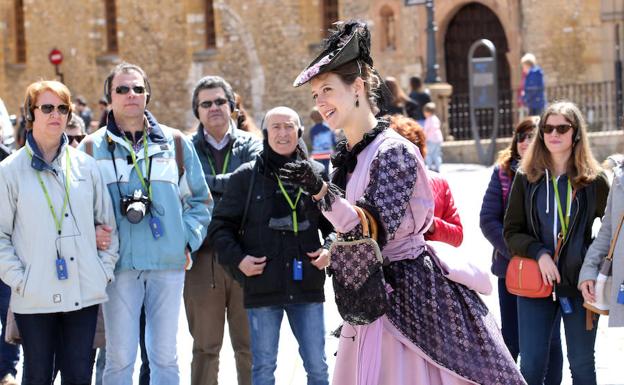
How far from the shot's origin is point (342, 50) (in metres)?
4.88

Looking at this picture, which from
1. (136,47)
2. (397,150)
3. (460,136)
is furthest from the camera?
(136,47)

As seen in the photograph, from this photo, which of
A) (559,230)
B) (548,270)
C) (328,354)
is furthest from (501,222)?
(328,354)

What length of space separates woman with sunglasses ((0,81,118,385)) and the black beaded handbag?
2.05 m

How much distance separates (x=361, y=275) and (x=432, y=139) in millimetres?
14410

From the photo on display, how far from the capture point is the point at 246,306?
273 inches

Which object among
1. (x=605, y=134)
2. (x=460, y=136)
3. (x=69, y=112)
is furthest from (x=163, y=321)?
(x=460, y=136)

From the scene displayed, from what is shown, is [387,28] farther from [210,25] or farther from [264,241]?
[264,241]

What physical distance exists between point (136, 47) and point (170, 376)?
25827 mm

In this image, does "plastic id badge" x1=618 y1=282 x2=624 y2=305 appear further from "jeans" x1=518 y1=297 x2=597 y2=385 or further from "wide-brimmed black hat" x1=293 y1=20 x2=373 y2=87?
"wide-brimmed black hat" x1=293 y1=20 x2=373 y2=87

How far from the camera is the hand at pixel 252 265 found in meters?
6.89

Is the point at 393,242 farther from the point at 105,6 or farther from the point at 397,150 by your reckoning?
the point at 105,6

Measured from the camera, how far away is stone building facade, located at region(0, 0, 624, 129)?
2480 centimetres

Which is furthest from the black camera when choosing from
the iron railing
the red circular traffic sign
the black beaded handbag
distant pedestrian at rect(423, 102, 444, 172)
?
the red circular traffic sign

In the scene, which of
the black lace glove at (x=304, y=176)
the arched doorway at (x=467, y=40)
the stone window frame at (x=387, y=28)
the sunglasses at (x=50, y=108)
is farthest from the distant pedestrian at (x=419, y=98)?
the black lace glove at (x=304, y=176)
